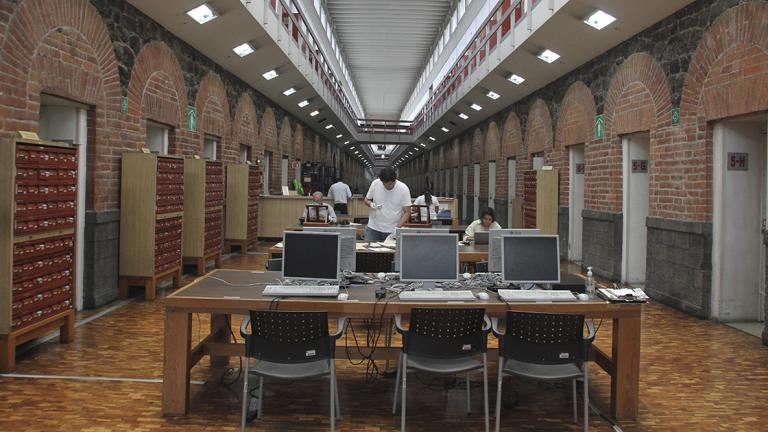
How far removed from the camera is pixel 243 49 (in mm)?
10586

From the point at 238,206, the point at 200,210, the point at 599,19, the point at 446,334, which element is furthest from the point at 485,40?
the point at 446,334

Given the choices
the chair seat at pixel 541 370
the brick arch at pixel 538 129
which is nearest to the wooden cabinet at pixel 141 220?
the chair seat at pixel 541 370

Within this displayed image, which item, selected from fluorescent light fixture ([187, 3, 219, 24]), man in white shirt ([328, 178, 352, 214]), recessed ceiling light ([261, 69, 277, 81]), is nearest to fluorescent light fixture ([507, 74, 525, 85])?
man in white shirt ([328, 178, 352, 214])

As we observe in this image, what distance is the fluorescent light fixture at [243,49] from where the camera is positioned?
10391 mm

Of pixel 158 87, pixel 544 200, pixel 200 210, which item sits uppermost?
pixel 158 87

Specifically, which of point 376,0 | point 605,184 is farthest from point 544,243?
point 376,0

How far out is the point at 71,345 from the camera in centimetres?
545

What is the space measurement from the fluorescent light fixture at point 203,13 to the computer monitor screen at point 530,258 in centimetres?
577

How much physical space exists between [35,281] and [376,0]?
14918 mm

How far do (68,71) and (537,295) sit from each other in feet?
16.5

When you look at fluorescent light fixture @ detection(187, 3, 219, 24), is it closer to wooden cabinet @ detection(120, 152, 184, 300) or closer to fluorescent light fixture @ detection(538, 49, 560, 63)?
wooden cabinet @ detection(120, 152, 184, 300)

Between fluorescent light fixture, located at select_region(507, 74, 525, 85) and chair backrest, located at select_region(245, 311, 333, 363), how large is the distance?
33.3 feet

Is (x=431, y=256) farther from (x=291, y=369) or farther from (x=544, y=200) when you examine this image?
(x=544, y=200)

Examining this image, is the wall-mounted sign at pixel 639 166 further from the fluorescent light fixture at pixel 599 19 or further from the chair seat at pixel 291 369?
the chair seat at pixel 291 369
